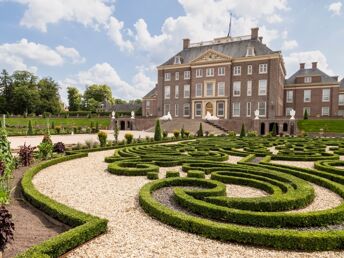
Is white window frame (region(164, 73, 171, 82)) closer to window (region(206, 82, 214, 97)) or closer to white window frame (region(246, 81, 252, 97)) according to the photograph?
window (region(206, 82, 214, 97))

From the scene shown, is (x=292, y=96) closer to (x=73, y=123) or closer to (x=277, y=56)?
(x=277, y=56)

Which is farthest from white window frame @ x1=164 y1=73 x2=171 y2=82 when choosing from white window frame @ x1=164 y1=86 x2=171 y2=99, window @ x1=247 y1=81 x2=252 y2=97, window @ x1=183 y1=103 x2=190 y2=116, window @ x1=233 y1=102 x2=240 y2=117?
window @ x1=247 y1=81 x2=252 y2=97

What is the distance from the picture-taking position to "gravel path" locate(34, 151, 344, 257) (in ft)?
15.8

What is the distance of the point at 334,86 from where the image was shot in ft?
168

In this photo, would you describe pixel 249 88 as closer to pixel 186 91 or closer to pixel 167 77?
pixel 186 91

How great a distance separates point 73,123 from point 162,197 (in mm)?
53198

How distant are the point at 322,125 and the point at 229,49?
20.4m

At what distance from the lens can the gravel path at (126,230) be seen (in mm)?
4824

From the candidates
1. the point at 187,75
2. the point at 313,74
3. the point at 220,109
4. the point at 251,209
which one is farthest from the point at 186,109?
the point at 251,209

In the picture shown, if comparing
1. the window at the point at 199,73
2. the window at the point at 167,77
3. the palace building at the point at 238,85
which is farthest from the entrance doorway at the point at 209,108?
the window at the point at 167,77

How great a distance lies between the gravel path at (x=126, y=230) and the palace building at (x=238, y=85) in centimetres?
3771

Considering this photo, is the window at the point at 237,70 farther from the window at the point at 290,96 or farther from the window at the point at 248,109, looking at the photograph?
the window at the point at 290,96

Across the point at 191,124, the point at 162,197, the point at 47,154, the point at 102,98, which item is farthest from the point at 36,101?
the point at 162,197

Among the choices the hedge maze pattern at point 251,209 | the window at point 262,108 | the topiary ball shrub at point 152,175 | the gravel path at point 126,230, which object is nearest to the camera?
the gravel path at point 126,230
